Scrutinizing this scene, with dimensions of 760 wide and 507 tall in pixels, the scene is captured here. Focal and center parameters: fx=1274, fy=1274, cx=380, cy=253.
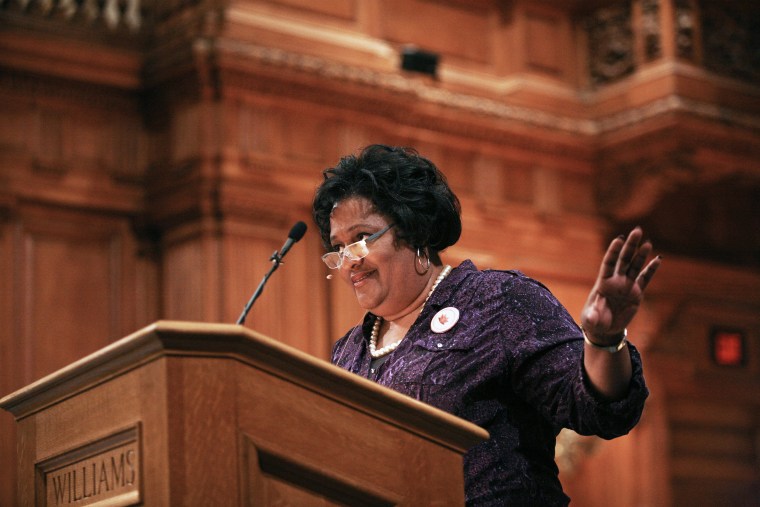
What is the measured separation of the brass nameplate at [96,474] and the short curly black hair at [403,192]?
91 cm

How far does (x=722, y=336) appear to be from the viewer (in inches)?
331

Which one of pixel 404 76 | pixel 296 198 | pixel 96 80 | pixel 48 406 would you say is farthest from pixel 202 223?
pixel 48 406

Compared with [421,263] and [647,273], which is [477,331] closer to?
[421,263]

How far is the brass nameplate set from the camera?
1968mm

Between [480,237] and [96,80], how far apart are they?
230 cm

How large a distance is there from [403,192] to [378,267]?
173 mm

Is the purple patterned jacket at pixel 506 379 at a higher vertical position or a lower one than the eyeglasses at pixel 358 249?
lower

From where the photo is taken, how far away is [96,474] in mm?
2098

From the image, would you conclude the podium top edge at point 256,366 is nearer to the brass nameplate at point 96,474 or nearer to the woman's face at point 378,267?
the brass nameplate at point 96,474

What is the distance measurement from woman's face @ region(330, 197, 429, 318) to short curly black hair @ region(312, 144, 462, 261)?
24mm

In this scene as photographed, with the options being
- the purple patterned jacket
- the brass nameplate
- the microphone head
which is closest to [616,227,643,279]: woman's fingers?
the purple patterned jacket

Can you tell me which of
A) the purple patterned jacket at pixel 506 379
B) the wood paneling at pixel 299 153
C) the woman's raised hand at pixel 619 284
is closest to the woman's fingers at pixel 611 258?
the woman's raised hand at pixel 619 284

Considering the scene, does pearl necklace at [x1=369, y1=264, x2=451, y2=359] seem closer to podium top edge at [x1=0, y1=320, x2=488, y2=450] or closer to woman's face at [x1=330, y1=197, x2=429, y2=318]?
woman's face at [x1=330, y1=197, x2=429, y2=318]

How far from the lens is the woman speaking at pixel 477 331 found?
221 cm
